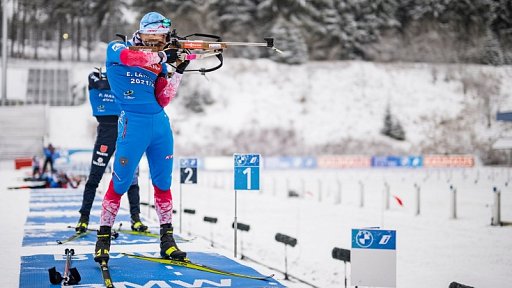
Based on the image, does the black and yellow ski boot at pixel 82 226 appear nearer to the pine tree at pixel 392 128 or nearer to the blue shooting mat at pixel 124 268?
the blue shooting mat at pixel 124 268

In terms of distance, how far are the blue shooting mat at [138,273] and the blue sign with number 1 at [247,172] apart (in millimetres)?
1542

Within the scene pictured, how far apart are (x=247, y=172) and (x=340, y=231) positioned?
5290 mm

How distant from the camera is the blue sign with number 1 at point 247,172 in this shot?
9.41 meters

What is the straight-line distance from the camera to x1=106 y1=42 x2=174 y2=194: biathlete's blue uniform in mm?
7098

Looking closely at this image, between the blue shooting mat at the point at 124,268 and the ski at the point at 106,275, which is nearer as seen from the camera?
the ski at the point at 106,275

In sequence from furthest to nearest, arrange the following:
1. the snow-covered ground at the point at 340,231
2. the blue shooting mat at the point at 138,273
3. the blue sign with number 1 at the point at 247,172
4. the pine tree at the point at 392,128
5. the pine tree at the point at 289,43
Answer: the pine tree at the point at 289,43, the pine tree at the point at 392,128, the blue sign with number 1 at the point at 247,172, the snow-covered ground at the point at 340,231, the blue shooting mat at the point at 138,273

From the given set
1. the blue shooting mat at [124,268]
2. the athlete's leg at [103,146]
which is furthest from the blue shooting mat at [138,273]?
the athlete's leg at [103,146]

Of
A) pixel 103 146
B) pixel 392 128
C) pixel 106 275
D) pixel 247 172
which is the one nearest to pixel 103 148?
pixel 103 146

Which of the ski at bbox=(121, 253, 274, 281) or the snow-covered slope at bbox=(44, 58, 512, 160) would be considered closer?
the ski at bbox=(121, 253, 274, 281)

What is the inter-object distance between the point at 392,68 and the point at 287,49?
11.5 metres

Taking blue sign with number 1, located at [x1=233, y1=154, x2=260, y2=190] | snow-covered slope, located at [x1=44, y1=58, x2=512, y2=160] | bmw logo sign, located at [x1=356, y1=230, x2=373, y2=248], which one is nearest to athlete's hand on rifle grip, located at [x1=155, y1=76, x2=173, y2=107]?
blue sign with number 1, located at [x1=233, y1=154, x2=260, y2=190]

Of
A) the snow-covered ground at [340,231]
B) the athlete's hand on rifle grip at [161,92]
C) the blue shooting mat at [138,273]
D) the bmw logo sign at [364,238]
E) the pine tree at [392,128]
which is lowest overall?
the snow-covered ground at [340,231]

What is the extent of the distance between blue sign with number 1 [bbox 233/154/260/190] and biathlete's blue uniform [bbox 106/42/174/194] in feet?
7.31

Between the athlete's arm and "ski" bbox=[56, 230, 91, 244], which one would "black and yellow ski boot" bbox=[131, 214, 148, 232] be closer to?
"ski" bbox=[56, 230, 91, 244]
